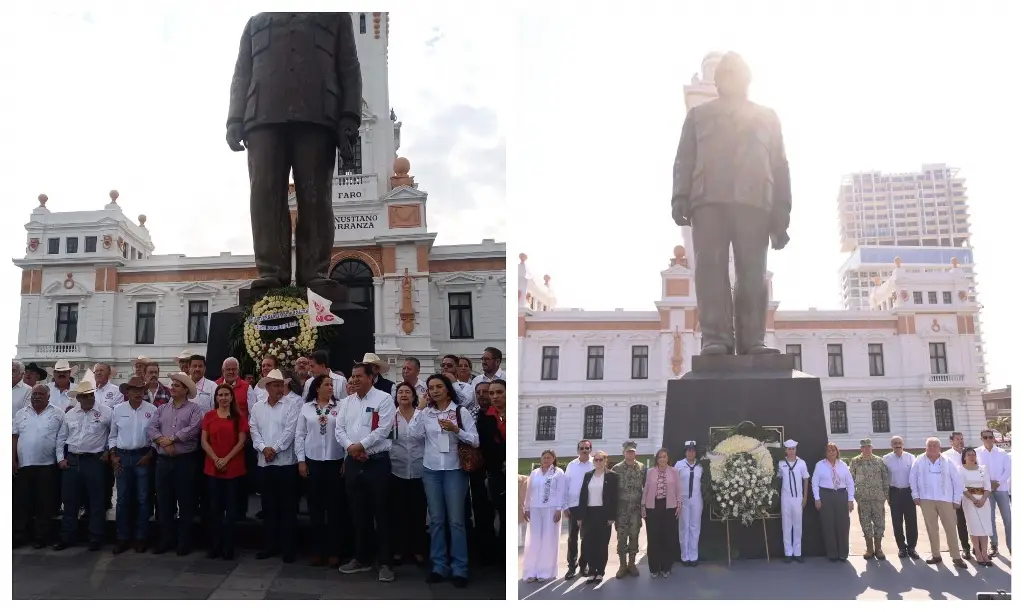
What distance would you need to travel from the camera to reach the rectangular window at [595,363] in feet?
20.5

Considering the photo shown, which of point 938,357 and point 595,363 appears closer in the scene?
point 938,357

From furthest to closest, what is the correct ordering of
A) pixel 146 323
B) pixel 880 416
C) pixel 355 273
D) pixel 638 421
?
pixel 355 273
pixel 146 323
pixel 638 421
pixel 880 416

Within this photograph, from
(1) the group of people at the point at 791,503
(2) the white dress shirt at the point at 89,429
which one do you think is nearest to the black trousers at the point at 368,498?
(1) the group of people at the point at 791,503

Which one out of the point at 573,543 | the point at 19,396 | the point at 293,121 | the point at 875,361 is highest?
the point at 293,121

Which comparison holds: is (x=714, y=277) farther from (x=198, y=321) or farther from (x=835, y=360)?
(x=198, y=321)

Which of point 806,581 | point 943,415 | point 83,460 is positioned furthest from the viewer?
point 943,415

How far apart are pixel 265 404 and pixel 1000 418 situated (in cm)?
444

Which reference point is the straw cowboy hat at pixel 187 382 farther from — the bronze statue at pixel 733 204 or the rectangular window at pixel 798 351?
the rectangular window at pixel 798 351

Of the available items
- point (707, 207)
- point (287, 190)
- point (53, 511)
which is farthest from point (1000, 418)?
point (53, 511)

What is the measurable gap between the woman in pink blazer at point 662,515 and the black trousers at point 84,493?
9.35ft

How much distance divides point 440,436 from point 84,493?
6.49ft

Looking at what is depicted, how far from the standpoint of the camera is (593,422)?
5.75 m

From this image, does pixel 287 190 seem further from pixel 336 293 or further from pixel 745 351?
pixel 745 351

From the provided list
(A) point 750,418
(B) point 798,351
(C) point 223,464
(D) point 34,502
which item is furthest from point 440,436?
(B) point 798,351
